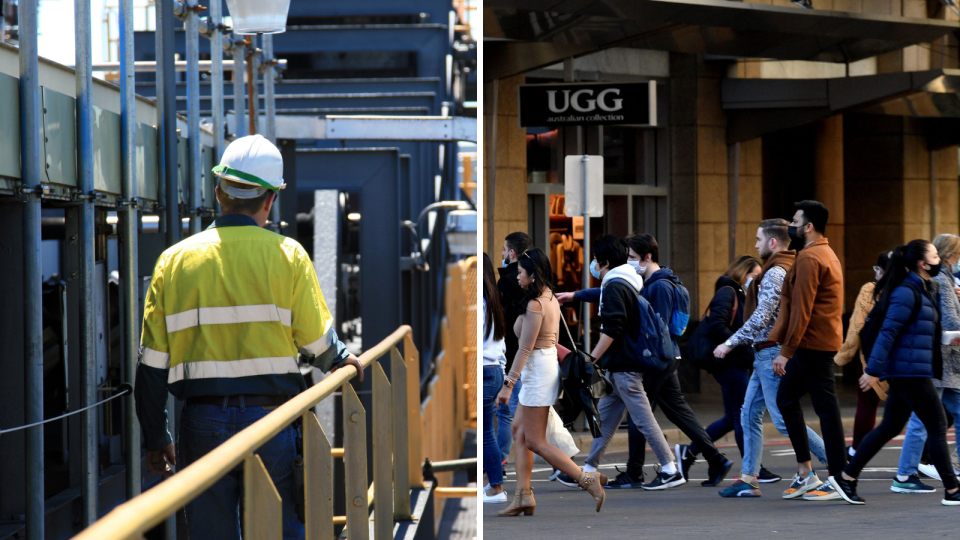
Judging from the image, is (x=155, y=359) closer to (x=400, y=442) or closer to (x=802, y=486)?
(x=400, y=442)

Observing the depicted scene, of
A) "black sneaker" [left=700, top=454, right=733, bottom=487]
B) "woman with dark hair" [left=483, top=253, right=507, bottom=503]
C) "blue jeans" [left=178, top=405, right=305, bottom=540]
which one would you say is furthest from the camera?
"black sneaker" [left=700, top=454, right=733, bottom=487]

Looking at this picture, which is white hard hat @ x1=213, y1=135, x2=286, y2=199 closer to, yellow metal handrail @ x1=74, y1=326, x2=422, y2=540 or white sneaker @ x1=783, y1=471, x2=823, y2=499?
yellow metal handrail @ x1=74, y1=326, x2=422, y2=540

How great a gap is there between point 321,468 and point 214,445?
551mm

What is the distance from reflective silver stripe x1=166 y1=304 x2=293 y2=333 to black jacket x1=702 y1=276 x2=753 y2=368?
4.43 meters

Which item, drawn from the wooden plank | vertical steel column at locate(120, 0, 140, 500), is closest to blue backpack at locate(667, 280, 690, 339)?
vertical steel column at locate(120, 0, 140, 500)

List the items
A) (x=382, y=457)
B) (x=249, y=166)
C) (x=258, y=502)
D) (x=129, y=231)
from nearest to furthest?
(x=258, y=502) < (x=249, y=166) < (x=382, y=457) < (x=129, y=231)

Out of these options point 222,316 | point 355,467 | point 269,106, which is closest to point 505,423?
point 355,467

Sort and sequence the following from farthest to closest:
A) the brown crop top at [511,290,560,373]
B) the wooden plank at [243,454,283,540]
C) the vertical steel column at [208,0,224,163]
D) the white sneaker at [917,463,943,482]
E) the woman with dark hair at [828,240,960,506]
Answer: the vertical steel column at [208,0,224,163] → the white sneaker at [917,463,943,482] → the woman with dark hair at [828,240,960,506] → the brown crop top at [511,290,560,373] → the wooden plank at [243,454,283,540]

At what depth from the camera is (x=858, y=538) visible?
5.96 metres

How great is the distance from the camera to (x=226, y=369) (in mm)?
3834

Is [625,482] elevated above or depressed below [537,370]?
below

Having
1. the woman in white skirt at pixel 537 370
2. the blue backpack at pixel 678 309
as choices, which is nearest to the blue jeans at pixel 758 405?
the blue backpack at pixel 678 309

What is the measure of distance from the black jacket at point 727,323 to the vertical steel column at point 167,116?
11.9 feet

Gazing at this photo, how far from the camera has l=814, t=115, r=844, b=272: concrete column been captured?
614 inches
